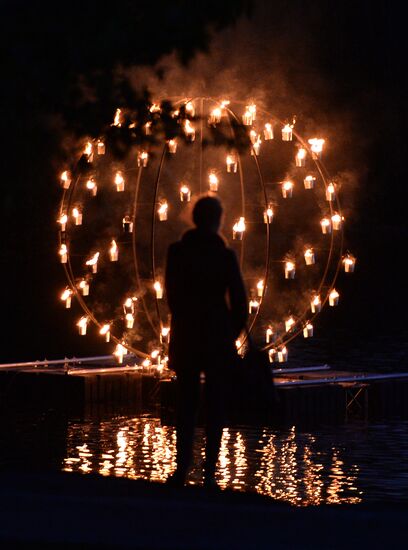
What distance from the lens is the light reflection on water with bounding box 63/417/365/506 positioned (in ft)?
41.8

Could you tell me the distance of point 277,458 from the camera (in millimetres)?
14562

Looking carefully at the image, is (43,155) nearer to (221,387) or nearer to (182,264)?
(182,264)

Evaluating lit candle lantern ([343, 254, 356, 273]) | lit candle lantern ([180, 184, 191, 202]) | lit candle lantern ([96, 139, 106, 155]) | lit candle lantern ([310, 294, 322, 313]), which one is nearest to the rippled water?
lit candle lantern ([310, 294, 322, 313])

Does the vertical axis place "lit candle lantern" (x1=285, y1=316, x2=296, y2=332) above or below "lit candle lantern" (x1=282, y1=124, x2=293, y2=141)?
below

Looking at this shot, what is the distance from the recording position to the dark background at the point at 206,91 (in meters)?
8.44

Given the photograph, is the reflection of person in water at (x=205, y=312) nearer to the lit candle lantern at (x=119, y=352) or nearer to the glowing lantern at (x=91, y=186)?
the glowing lantern at (x=91, y=186)

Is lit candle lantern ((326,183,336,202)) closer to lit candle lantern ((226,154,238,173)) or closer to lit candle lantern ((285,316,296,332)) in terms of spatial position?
lit candle lantern ((226,154,238,173))

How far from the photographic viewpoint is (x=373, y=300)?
4572cm

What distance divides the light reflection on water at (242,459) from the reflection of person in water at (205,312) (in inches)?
82.9

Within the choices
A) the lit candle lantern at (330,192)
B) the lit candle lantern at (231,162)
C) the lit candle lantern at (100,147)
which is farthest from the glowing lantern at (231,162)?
the lit candle lantern at (100,147)

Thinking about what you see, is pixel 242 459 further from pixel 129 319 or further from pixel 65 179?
pixel 65 179

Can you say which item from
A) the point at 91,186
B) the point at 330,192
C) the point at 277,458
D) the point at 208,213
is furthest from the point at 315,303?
the point at 208,213

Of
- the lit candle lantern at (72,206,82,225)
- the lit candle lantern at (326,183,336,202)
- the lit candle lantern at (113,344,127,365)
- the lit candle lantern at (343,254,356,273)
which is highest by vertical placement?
the lit candle lantern at (326,183,336,202)

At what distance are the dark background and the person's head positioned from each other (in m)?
0.87
